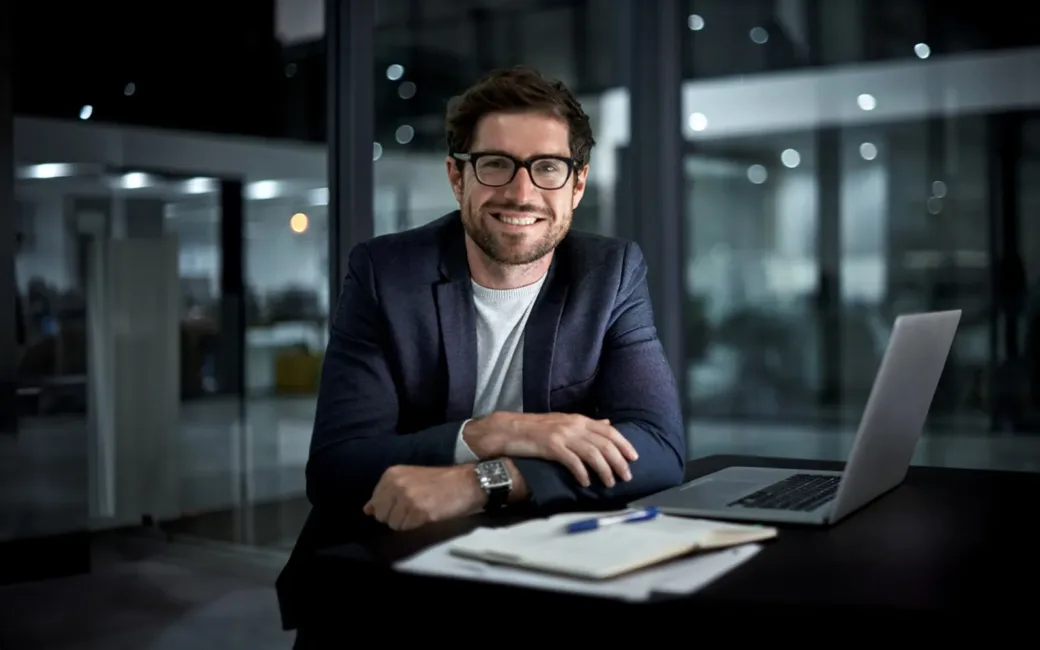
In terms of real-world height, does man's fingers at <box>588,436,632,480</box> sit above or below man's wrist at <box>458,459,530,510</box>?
above

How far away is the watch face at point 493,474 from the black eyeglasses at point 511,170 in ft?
1.90

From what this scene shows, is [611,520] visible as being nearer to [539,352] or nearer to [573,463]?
[573,463]

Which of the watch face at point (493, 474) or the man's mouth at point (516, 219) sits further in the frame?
the man's mouth at point (516, 219)

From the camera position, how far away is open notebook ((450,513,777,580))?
1021 mm

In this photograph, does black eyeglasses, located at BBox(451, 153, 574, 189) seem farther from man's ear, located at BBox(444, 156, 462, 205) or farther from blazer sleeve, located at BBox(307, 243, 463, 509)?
blazer sleeve, located at BBox(307, 243, 463, 509)

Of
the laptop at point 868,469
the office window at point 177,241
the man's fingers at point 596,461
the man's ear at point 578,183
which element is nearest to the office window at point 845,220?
the office window at point 177,241

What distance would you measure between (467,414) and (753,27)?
3.54m

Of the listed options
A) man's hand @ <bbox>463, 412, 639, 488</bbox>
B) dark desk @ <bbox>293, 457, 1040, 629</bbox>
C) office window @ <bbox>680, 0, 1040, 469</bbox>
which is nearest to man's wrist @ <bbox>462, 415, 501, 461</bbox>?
man's hand @ <bbox>463, 412, 639, 488</bbox>

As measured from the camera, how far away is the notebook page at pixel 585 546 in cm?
102

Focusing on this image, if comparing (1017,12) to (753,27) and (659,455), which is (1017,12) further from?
(659,455)

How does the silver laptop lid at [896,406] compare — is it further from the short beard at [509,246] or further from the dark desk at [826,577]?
the short beard at [509,246]

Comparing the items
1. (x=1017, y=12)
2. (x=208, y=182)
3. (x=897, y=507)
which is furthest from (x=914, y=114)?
(x=897, y=507)

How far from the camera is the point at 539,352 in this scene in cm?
186

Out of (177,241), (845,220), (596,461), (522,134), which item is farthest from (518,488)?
(845,220)
